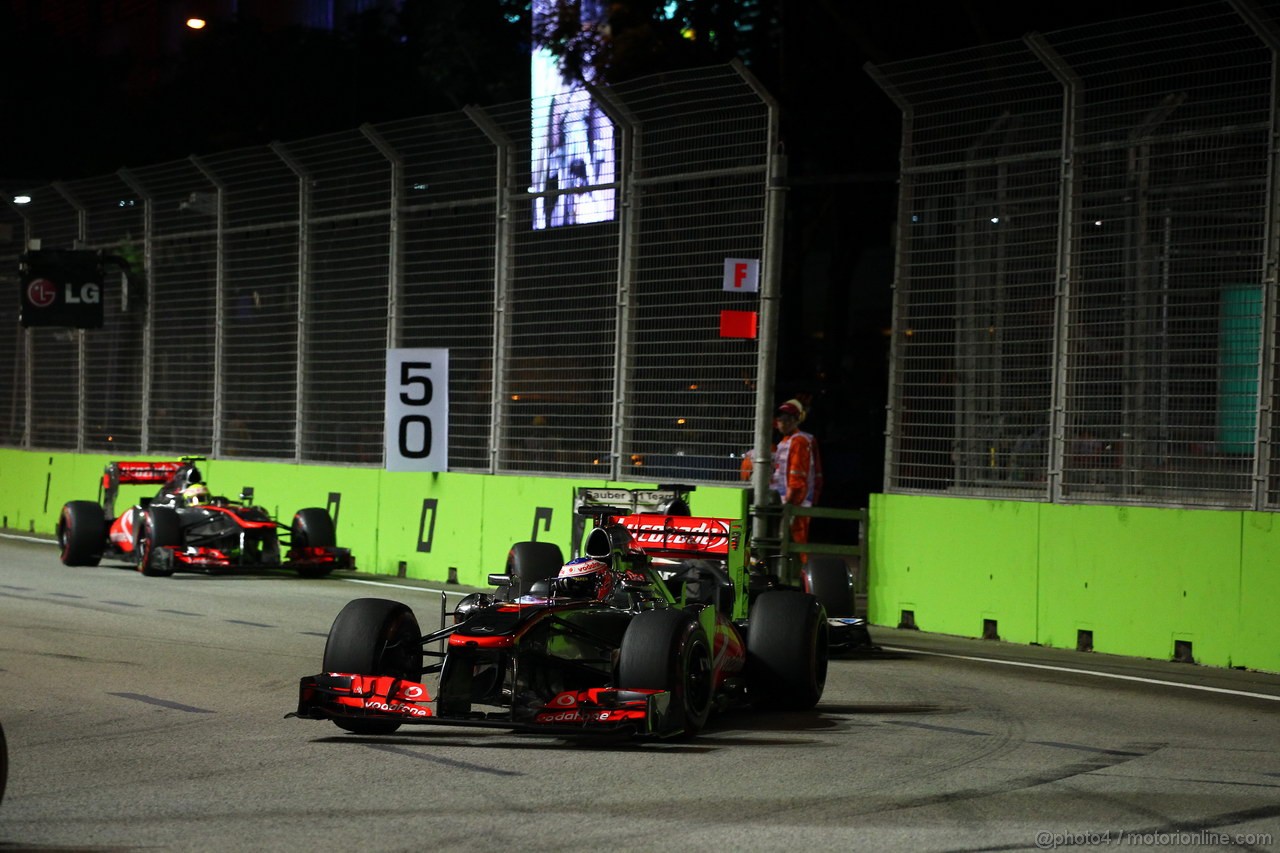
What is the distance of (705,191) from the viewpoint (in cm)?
1583

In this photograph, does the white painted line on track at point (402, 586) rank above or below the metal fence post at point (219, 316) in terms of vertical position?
below

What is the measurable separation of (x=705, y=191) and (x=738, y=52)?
1651cm

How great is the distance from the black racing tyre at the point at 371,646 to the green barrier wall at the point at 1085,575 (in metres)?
5.93

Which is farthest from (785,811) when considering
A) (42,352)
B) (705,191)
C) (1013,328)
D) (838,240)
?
(838,240)

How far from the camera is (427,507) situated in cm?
1809

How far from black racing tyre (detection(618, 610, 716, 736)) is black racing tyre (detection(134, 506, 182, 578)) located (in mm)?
9690

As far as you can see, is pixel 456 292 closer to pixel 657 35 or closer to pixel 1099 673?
pixel 1099 673

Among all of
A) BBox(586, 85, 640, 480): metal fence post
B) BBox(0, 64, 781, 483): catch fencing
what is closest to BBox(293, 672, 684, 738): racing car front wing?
BBox(0, 64, 781, 483): catch fencing

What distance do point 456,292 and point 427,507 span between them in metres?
2.35

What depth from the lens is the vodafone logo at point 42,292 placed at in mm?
24328

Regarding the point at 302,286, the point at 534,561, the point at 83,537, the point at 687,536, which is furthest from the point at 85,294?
the point at 687,536

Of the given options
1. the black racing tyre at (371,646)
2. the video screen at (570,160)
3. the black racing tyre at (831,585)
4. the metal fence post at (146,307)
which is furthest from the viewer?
the metal fence post at (146,307)

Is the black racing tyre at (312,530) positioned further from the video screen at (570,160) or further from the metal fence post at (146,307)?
the metal fence post at (146,307)

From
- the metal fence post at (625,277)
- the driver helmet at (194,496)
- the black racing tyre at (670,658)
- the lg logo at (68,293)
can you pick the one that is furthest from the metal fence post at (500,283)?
the black racing tyre at (670,658)
